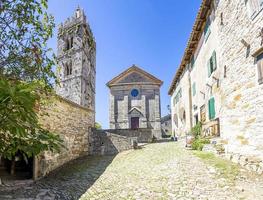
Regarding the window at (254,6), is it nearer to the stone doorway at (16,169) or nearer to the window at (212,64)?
the window at (212,64)

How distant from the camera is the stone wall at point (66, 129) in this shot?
10.6 m

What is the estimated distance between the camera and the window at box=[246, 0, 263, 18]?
288 inches

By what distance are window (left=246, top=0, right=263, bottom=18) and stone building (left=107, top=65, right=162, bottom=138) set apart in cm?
2094

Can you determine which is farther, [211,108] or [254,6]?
[211,108]

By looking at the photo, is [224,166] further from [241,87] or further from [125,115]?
[125,115]

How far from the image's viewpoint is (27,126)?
10.6 feet

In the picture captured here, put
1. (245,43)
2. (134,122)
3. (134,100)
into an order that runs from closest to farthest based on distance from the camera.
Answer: (245,43)
(134,122)
(134,100)

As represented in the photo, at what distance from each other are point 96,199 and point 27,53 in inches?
189

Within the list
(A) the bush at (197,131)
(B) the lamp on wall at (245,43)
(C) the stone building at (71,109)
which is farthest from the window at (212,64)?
(C) the stone building at (71,109)

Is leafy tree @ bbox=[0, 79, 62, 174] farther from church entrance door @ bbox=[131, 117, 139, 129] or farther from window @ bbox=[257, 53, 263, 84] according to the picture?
church entrance door @ bbox=[131, 117, 139, 129]

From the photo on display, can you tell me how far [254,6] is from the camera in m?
7.61

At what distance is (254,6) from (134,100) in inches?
854

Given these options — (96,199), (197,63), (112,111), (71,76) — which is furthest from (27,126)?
(71,76)

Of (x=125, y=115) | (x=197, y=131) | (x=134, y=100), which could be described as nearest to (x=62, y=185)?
(x=197, y=131)
